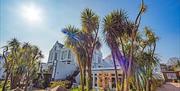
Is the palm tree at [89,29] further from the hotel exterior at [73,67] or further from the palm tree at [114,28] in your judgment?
the hotel exterior at [73,67]

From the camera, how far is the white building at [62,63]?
27033 mm

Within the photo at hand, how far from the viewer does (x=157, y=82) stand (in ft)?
46.3

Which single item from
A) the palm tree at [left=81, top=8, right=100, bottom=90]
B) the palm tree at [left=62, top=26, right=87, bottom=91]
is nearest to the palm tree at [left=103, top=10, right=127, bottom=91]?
the palm tree at [left=81, top=8, right=100, bottom=90]

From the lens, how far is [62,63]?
28.2 metres

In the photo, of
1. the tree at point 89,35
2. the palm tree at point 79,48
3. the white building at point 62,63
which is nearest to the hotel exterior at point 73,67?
the white building at point 62,63

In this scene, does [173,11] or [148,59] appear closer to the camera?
[173,11]

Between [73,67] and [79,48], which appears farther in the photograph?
[73,67]

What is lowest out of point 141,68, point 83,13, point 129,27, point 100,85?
point 100,85

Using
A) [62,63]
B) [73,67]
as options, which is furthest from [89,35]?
[73,67]

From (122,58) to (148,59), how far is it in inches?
125

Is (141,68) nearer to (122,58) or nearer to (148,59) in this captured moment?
(148,59)

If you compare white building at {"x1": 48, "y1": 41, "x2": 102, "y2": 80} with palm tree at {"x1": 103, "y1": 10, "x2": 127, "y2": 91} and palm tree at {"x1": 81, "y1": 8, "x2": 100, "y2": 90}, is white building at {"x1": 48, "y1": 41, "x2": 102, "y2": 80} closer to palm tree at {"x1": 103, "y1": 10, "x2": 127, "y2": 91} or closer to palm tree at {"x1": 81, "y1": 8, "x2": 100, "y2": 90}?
palm tree at {"x1": 81, "y1": 8, "x2": 100, "y2": 90}

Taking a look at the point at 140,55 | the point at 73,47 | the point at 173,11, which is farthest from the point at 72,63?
the point at 173,11

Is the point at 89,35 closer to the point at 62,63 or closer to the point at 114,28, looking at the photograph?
the point at 114,28
